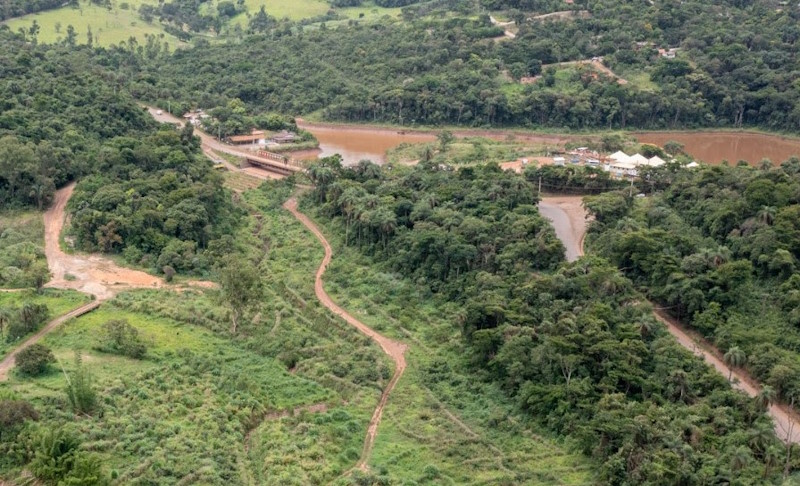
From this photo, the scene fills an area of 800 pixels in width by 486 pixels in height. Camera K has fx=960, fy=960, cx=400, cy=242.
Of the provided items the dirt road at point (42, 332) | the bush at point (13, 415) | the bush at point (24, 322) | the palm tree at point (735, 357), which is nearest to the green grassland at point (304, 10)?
the dirt road at point (42, 332)

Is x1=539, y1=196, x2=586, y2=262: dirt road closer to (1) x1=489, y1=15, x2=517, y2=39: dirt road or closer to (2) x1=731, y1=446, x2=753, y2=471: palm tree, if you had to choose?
(2) x1=731, y1=446, x2=753, y2=471: palm tree

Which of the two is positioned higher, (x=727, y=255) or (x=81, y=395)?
(x=727, y=255)

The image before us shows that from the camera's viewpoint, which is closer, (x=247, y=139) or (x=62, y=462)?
(x=62, y=462)

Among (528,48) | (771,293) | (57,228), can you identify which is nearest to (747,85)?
(528,48)

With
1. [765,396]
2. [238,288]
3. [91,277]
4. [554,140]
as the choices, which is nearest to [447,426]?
[765,396]

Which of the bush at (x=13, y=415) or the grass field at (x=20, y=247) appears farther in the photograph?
the grass field at (x=20, y=247)

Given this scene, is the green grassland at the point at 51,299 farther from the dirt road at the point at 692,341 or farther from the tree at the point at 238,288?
the dirt road at the point at 692,341

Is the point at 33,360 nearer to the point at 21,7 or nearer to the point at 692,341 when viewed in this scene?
the point at 692,341

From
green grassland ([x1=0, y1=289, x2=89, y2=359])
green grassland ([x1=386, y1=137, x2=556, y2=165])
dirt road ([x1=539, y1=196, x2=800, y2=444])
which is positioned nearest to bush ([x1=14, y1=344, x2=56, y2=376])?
green grassland ([x1=0, y1=289, x2=89, y2=359])
